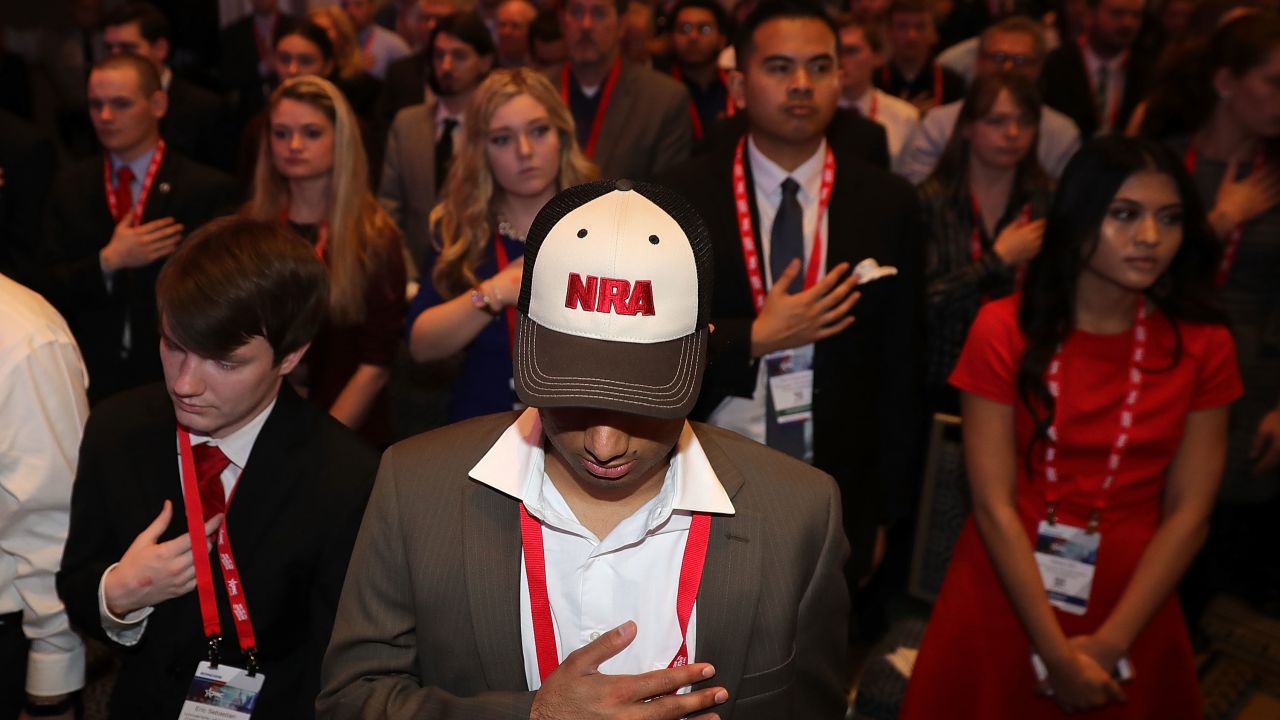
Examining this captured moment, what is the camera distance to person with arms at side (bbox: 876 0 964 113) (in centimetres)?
628

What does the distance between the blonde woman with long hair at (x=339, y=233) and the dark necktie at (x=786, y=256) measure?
1.11 m

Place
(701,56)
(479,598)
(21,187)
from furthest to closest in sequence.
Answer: (701,56), (21,187), (479,598)

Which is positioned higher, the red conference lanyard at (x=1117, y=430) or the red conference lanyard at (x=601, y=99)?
the red conference lanyard at (x=601, y=99)

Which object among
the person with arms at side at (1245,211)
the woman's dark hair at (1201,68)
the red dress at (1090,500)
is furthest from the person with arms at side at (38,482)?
the woman's dark hair at (1201,68)

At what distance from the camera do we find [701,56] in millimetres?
6062

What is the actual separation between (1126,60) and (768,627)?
17.9 feet

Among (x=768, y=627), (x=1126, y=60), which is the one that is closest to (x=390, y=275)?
(x=768, y=627)

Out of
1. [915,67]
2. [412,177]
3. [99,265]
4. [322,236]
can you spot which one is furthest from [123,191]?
[915,67]

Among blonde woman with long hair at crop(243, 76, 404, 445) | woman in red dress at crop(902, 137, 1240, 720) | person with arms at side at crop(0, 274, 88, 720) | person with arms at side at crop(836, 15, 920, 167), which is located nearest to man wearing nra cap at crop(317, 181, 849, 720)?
person with arms at side at crop(0, 274, 88, 720)

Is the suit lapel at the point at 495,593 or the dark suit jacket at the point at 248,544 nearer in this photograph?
the suit lapel at the point at 495,593

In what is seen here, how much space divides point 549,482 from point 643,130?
3167 millimetres

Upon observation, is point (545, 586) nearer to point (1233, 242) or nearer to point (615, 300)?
point (615, 300)

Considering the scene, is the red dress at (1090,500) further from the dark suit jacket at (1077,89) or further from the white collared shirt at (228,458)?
the dark suit jacket at (1077,89)

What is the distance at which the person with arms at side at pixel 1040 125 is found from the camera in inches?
189
